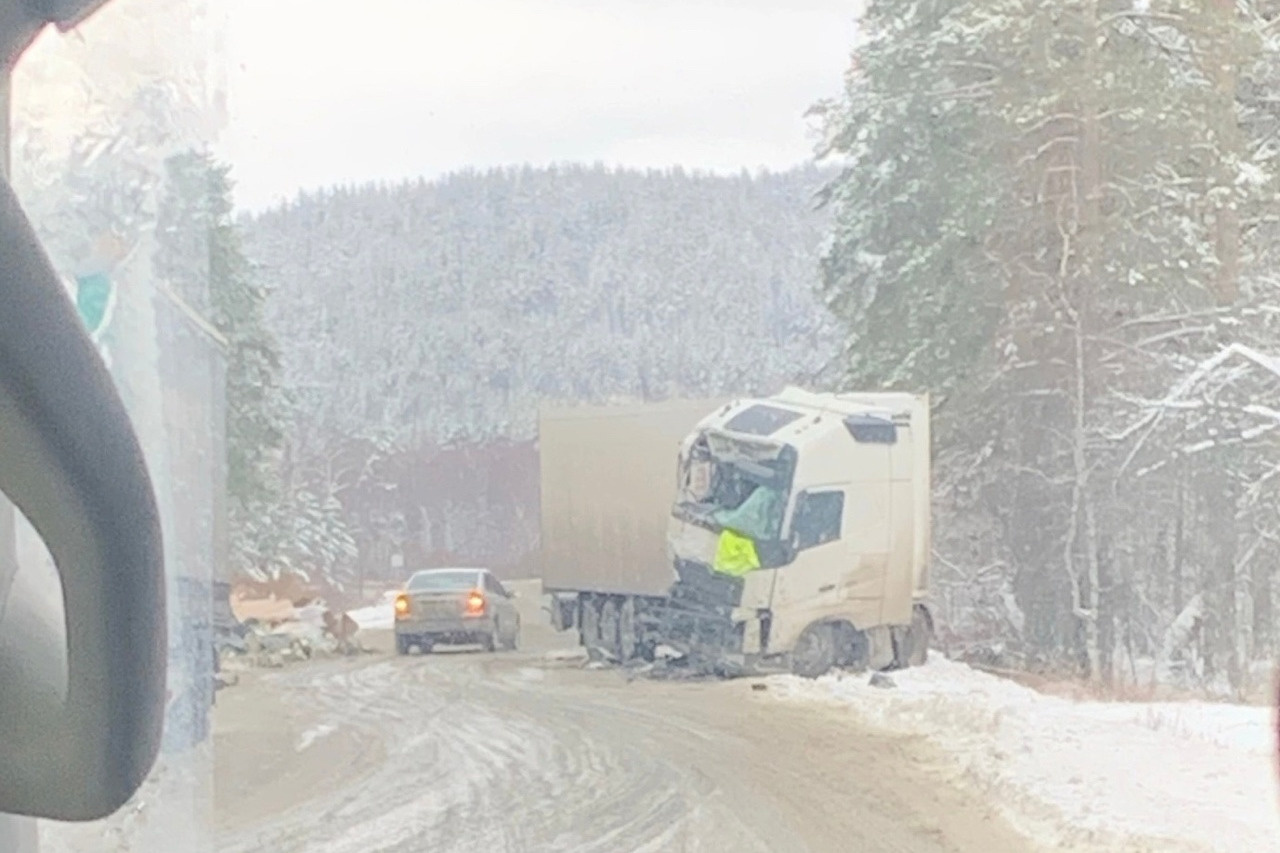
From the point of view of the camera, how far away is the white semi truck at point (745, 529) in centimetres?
230

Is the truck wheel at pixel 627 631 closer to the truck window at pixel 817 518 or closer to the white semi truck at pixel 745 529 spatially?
the white semi truck at pixel 745 529

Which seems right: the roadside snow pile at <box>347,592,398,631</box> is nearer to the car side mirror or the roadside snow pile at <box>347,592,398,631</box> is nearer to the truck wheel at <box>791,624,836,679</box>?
the truck wheel at <box>791,624,836,679</box>

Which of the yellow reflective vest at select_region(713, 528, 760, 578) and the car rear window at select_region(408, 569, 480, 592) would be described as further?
the yellow reflective vest at select_region(713, 528, 760, 578)

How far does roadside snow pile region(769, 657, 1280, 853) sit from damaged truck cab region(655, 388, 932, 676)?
0.07 metres

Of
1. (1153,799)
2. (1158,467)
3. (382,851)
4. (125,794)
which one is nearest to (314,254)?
(382,851)

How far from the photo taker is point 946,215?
237 cm

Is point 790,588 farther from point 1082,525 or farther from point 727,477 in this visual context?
point 1082,525

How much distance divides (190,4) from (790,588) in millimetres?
1090

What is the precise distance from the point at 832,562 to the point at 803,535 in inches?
2.5

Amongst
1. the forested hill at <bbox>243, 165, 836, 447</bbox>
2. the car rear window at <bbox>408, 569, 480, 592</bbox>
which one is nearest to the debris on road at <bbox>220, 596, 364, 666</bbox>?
the car rear window at <bbox>408, 569, 480, 592</bbox>

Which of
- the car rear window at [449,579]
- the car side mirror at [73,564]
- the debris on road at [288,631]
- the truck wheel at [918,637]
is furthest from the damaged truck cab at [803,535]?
the car side mirror at [73,564]

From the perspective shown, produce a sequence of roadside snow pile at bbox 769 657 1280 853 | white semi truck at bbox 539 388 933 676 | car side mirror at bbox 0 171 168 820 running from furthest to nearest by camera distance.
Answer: white semi truck at bbox 539 388 933 676, roadside snow pile at bbox 769 657 1280 853, car side mirror at bbox 0 171 168 820

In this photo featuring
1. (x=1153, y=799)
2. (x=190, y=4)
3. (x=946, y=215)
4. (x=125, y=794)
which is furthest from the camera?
(x=946, y=215)

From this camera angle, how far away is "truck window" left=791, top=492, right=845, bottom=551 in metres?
2.36
